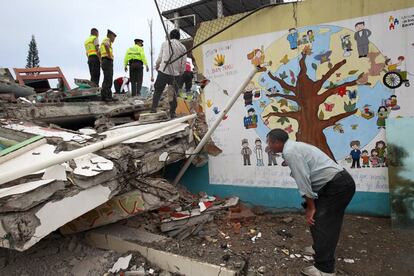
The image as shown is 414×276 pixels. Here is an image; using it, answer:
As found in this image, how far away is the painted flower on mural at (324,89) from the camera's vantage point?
500 cm

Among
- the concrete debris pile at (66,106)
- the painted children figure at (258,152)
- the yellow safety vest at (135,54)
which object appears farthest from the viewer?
the yellow safety vest at (135,54)

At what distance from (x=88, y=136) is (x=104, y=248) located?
1465mm

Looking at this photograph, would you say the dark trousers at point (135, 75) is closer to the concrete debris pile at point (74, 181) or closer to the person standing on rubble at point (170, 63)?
the person standing on rubble at point (170, 63)

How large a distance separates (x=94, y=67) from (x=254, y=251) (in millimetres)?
6090

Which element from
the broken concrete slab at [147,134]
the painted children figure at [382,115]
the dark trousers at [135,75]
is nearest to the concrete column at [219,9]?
the broken concrete slab at [147,134]

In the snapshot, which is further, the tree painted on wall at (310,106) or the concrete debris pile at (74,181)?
the tree painted on wall at (310,106)

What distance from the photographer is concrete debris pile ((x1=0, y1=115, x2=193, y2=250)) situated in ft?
9.63

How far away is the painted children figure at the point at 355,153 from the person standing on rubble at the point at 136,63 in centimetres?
586

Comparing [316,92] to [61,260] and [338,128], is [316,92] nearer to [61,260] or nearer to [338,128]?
[338,128]

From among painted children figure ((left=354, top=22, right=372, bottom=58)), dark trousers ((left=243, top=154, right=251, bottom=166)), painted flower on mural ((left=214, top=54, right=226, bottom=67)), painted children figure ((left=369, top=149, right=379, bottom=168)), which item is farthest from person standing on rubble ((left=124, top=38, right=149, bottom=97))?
painted children figure ((left=369, top=149, right=379, bottom=168))

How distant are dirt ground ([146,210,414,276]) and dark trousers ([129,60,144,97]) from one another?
514 centimetres

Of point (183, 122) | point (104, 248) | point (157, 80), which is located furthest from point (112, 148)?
point (157, 80)

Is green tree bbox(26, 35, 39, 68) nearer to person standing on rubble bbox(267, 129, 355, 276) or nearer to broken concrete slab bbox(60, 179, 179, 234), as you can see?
broken concrete slab bbox(60, 179, 179, 234)

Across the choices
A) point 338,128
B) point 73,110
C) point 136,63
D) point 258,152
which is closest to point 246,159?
point 258,152
